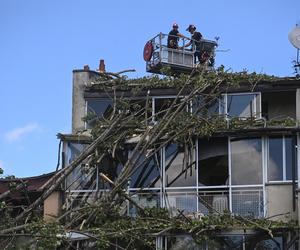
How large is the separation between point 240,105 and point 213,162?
192cm

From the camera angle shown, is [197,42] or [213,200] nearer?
[213,200]

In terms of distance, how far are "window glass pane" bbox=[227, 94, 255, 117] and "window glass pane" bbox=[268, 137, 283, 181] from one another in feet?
4.07

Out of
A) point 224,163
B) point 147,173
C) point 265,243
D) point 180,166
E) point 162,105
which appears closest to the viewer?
point 265,243

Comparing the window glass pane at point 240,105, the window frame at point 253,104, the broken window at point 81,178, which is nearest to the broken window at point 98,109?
the broken window at point 81,178

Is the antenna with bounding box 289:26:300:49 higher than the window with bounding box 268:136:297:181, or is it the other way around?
the antenna with bounding box 289:26:300:49

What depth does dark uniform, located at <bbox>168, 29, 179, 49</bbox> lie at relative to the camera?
914 inches

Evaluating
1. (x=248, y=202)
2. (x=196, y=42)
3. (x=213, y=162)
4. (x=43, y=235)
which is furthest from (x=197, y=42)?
(x=43, y=235)

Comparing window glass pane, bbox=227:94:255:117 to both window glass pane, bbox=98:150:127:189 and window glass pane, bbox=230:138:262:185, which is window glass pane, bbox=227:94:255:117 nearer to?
window glass pane, bbox=230:138:262:185

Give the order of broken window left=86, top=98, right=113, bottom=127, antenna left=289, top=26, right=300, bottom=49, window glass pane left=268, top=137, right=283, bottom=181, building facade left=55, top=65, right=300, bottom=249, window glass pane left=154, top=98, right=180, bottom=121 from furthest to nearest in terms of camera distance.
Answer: antenna left=289, top=26, right=300, bottom=49
broken window left=86, top=98, right=113, bottom=127
window glass pane left=154, top=98, right=180, bottom=121
window glass pane left=268, top=137, right=283, bottom=181
building facade left=55, top=65, right=300, bottom=249

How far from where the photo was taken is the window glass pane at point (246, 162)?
1970 centimetres

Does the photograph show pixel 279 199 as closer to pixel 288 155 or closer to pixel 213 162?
pixel 288 155

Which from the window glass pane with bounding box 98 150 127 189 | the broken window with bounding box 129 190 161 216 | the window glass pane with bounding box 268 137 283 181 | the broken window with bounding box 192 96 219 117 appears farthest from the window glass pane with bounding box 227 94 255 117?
the window glass pane with bounding box 98 150 127 189

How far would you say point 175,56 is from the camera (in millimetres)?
23203

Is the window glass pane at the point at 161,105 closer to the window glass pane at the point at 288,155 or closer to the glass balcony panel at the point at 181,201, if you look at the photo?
the glass balcony panel at the point at 181,201
